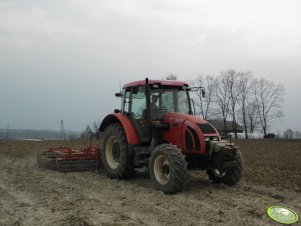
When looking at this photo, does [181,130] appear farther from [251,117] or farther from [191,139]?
[251,117]

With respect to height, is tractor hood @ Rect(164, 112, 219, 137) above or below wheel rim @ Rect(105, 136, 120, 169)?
above

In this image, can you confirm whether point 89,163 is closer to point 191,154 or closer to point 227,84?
point 191,154

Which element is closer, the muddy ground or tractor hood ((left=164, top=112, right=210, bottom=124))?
the muddy ground

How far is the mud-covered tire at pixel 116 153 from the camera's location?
9852mm

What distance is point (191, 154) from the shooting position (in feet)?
29.0

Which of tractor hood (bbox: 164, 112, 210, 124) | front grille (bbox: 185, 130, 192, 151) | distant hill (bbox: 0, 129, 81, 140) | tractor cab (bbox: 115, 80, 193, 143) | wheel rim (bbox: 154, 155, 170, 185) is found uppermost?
tractor cab (bbox: 115, 80, 193, 143)

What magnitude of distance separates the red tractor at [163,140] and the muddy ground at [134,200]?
0.37m

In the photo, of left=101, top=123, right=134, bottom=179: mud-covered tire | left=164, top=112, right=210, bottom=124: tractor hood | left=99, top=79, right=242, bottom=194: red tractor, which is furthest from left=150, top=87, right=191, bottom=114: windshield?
left=101, top=123, right=134, bottom=179: mud-covered tire

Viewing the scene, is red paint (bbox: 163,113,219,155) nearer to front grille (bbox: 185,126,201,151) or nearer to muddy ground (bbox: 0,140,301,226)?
front grille (bbox: 185,126,201,151)

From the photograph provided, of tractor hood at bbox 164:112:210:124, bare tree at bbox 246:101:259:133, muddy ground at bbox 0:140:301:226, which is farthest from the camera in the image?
bare tree at bbox 246:101:259:133

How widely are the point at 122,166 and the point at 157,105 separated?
1763 millimetres

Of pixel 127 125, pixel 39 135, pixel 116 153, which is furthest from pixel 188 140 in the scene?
pixel 39 135

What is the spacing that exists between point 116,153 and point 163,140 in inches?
69.4

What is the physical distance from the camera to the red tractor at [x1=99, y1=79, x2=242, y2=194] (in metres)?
8.43
